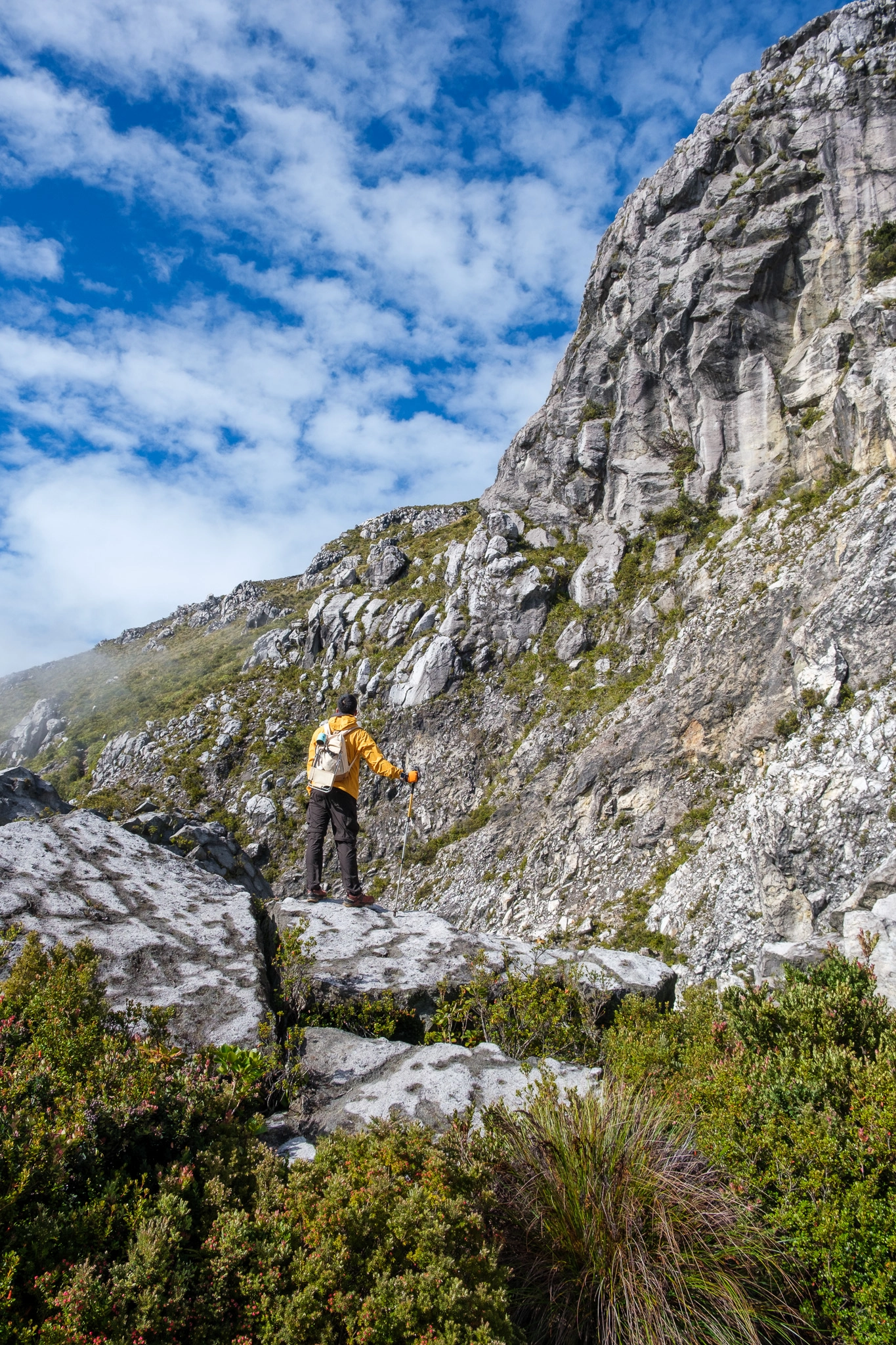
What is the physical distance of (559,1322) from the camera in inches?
109

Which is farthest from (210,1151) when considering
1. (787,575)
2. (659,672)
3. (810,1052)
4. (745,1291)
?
(659,672)

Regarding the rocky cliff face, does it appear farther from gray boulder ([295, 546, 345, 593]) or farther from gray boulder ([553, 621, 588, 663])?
gray boulder ([295, 546, 345, 593])

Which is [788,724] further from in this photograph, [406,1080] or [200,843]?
[200,843]

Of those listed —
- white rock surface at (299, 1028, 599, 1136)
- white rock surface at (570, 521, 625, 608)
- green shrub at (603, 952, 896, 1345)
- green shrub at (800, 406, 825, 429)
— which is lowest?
white rock surface at (299, 1028, 599, 1136)

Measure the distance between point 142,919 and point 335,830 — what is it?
281 cm

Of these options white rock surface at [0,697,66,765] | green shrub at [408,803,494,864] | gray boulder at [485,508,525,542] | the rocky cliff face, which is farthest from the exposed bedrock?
white rock surface at [0,697,66,765]

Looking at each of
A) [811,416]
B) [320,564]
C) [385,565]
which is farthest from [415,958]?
[320,564]

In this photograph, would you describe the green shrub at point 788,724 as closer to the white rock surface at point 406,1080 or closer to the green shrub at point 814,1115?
the green shrub at point 814,1115

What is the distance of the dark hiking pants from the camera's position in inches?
320

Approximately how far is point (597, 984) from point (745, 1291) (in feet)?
10.9

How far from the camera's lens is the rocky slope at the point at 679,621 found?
13.1 meters

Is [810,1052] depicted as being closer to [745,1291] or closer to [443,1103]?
[745,1291]

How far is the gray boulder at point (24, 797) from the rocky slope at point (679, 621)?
217 inches

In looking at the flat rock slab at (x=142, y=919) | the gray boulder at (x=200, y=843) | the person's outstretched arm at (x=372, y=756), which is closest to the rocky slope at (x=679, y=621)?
the gray boulder at (x=200, y=843)
